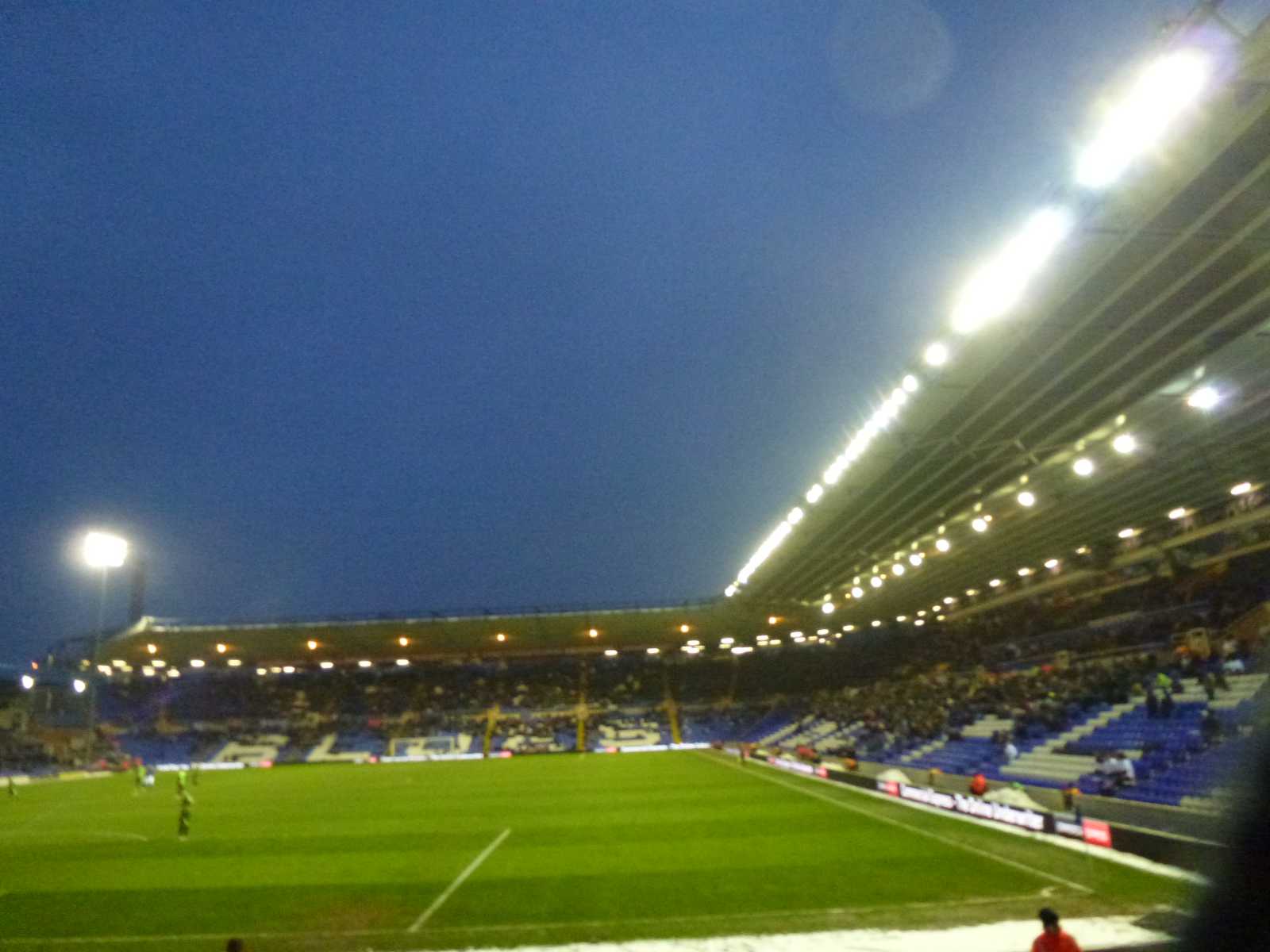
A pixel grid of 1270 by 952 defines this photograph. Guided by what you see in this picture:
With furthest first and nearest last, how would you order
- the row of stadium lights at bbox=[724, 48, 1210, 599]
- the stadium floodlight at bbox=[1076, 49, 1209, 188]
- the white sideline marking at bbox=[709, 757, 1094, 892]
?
the white sideline marking at bbox=[709, 757, 1094, 892], the row of stadium lights at bbox=[724, 48, 1210, 599], the stadium floodlight at bbox=[1076, 49, 1209, 188]

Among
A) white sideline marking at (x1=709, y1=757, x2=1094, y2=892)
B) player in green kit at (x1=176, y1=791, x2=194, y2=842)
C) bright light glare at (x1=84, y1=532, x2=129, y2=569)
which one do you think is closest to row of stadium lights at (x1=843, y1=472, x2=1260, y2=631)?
white sideline marking at (x1=709, y1=757, x2=1094, y2=892)

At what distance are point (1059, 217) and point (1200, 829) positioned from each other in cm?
1208

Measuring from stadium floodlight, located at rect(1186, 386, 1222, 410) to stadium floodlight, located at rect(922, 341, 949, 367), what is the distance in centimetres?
566

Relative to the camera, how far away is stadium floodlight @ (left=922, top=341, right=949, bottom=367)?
17.1m

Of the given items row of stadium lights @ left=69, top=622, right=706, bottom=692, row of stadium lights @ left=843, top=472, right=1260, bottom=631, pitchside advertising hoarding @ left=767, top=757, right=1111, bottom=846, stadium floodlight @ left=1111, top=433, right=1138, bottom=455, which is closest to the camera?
pitchside advertising hoarding @ left=767, top=757, right=1111, bottom=846

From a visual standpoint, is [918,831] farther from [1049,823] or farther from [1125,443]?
[1125,443]

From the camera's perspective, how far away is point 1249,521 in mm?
27781

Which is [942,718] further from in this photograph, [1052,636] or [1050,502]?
[1050,502]

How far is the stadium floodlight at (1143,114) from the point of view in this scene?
373 inches

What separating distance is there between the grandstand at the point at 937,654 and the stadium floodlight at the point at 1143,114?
97 mm

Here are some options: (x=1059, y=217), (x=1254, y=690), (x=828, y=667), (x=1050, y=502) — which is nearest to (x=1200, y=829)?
(x=1254, y=690)

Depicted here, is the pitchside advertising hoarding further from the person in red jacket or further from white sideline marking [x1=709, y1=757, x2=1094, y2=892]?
the person in red jacket

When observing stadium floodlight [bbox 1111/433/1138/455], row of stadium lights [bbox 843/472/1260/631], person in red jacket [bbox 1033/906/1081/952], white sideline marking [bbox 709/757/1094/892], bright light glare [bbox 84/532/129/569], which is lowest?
white sideline marking [bbox 709/757/1094/892]

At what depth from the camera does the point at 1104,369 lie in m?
17.7
